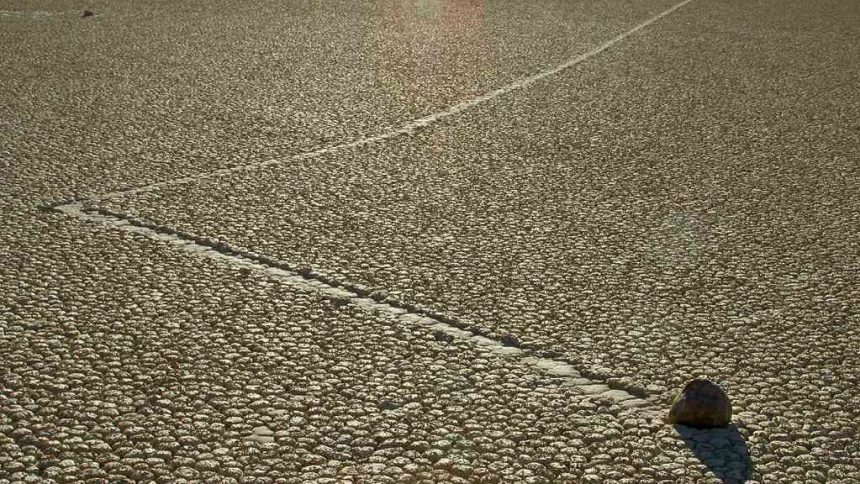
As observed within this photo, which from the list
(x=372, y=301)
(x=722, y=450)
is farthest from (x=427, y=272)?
(x=722, y=450)

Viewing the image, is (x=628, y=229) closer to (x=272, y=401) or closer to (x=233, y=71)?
(x=272, y=401)

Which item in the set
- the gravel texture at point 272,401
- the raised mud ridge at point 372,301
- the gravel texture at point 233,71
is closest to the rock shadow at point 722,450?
the gravel texture at point 272,401

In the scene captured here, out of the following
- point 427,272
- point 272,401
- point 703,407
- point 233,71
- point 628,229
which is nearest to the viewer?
point 703,407

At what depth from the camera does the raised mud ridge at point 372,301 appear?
382 centimetres

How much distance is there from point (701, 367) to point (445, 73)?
228 inches

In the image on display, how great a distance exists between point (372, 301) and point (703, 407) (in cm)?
143

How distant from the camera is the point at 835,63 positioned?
34.0 feet

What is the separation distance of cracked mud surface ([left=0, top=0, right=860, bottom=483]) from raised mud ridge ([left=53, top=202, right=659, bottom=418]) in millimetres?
29

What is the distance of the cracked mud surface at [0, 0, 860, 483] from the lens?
11.3 feet

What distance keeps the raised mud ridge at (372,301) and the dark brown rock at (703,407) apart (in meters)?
0.10

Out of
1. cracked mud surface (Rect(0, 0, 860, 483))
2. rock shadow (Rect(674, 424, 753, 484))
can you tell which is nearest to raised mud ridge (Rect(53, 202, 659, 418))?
cracked mud surface (Rect(0, 0, 860, 483))

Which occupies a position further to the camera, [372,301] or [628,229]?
[628,229]

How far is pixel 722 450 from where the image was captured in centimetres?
340

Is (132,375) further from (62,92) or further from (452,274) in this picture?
(62,92)
